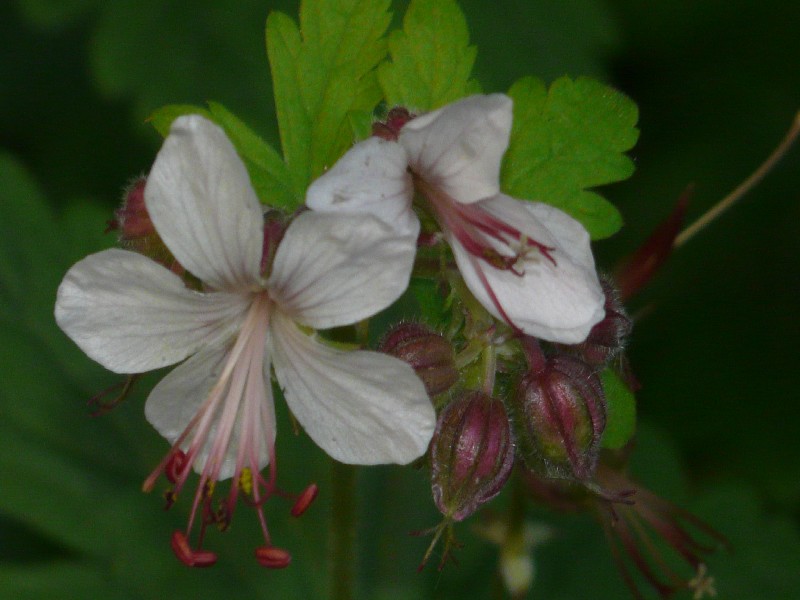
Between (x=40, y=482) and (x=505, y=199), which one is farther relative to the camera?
(x=40, y=482)

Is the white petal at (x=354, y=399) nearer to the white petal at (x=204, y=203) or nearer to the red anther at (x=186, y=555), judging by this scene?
the white petal at (x=204, y=203)

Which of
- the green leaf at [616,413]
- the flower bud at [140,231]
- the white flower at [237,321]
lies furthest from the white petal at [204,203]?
the green leaf at [616,413]

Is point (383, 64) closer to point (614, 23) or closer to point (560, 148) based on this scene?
point (560, 148)

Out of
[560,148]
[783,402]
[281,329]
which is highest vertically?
[560,148]

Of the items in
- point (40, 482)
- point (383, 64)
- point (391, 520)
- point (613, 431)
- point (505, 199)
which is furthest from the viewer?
point (391, 520)

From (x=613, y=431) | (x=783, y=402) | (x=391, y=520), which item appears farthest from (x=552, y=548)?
(x=613, y=431)

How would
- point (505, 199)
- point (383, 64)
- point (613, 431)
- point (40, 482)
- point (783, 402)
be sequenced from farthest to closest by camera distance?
point (783, 402) < point (40, 482) < point (613, 431) < point (383, 64) < point (505, 199)

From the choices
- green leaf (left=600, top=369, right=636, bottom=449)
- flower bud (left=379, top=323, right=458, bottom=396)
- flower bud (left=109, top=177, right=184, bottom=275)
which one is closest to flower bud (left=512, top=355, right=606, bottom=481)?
flower bud (left=379, top=323, right=458, bottom=396)

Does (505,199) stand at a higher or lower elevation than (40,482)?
higher
